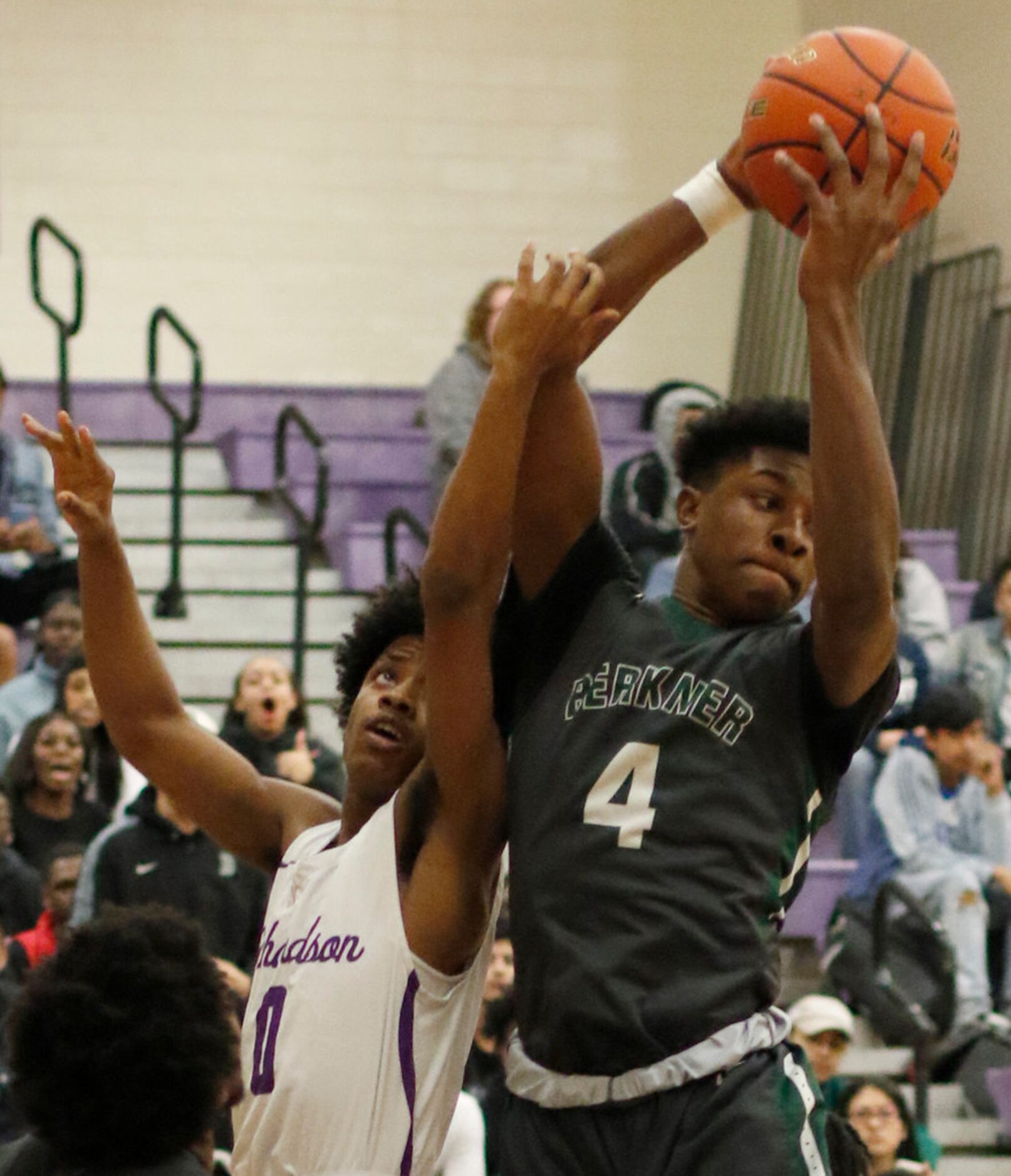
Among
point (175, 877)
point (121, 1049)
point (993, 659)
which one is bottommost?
point (175, 877)

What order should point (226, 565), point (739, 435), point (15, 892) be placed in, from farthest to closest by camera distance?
point (226, 565) → point (15, 892) → point (739, 435)

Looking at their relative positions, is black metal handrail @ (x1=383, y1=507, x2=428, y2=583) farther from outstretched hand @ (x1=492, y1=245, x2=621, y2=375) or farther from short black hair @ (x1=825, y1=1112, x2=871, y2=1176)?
short black hair @ (x1=825, y1=1112, x2=871, y2=1176)

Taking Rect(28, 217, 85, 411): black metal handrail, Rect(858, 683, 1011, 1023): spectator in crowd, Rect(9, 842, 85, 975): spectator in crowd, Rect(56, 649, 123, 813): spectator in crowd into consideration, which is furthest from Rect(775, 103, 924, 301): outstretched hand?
Rect(28, 217, 85, 411): black metal handrail

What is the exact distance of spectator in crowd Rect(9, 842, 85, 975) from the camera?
231 inches

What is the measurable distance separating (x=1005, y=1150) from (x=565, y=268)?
493cm

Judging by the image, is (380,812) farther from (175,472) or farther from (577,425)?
(175,472)

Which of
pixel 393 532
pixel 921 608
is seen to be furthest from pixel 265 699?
pixel 921 608

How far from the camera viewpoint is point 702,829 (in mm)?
2594

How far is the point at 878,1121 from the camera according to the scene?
604 centimetres

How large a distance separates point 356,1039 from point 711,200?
124 centimetres

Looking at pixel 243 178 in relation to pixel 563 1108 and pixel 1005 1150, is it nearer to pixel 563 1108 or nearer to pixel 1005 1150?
pixel 1005 1150

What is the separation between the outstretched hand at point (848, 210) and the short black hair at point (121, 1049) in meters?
1.23

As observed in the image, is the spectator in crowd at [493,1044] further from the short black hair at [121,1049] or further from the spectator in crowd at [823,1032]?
the short black hair at [121,1049]

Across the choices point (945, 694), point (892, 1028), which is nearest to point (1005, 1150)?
point (892, 1028)
